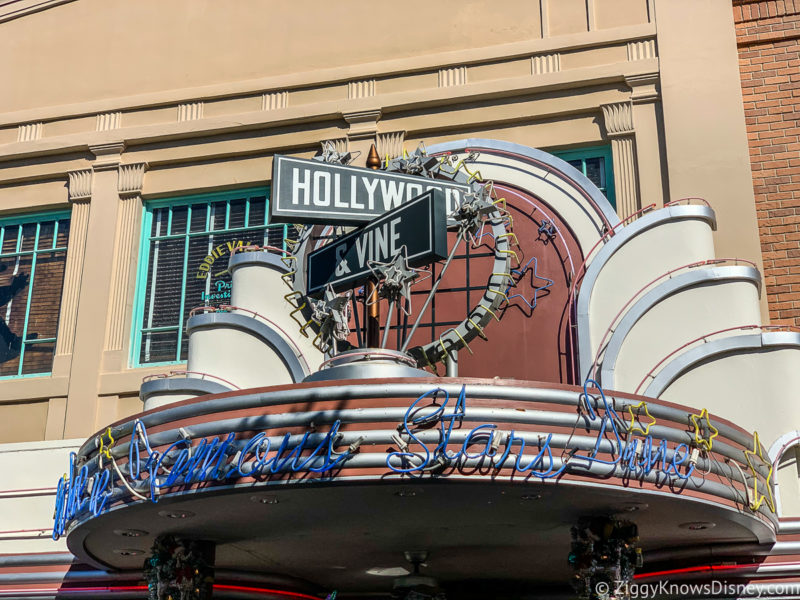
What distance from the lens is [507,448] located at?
12.5 meters

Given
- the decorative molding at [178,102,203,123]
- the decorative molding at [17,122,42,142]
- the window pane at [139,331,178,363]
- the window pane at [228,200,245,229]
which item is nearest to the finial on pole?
the window pane at [228,200,245,229]

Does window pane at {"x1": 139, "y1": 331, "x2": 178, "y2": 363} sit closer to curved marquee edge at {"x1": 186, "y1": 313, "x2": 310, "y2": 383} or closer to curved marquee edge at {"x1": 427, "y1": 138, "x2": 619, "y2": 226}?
curved marquee edge at {"x1": 186, "y1": 313, "x2": 310, "y2": 383}

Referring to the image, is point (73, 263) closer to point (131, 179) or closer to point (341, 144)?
point (131, 179)

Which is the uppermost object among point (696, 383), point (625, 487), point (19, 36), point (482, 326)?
point (19, 36)

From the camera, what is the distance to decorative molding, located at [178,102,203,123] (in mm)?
22438

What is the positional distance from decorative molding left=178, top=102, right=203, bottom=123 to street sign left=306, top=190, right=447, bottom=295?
7.67 m

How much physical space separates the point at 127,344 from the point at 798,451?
12.1m

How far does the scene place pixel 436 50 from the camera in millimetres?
21688

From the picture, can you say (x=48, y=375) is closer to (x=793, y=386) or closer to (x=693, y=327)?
(x=693, y=327)

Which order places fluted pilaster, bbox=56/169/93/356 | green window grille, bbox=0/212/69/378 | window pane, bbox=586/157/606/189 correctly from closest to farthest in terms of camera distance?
window pane, bbox=586/157/606/189, fluted pilaster, bbox=56/169/93/356, green window grille, bbox=0/212/69/378

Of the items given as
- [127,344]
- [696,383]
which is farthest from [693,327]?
[127,344]

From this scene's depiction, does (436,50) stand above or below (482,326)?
above

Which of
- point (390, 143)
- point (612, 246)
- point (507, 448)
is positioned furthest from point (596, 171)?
point (507, 448)

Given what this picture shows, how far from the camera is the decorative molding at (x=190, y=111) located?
22438 millimetres
